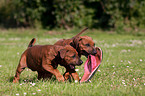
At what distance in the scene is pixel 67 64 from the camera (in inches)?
195

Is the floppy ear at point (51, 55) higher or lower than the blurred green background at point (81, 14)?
higher

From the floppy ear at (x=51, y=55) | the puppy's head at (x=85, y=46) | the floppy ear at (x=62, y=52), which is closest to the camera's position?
the floppy ear at (x=62, y=52)

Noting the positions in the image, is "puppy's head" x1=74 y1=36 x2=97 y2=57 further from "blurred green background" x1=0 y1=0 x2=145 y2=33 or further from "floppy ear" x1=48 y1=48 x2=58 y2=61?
"blurred green background" x1=0 y1=0 x2=145 y2=33

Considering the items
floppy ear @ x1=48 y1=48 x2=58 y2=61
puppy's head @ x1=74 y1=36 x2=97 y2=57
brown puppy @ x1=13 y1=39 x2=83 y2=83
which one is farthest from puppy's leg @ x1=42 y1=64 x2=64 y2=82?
puppy's head @ x1=74 y1=36 x2=97 y2=57

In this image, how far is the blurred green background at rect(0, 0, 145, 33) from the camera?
2523cm

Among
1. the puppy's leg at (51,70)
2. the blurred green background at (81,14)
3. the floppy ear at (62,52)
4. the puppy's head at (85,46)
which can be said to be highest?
the floppy ear at (62,52)

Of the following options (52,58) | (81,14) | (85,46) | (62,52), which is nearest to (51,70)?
(52,58)

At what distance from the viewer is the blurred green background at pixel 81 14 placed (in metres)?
25.2

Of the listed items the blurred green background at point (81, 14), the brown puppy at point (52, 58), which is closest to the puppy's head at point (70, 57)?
the brown puppy at point (52, 58)

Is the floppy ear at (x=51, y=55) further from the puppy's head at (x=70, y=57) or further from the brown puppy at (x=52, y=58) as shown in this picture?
the puppy's head at (x=70, y=57)

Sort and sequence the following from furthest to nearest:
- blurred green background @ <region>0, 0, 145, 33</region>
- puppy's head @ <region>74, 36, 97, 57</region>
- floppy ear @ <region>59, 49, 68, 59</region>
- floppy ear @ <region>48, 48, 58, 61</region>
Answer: blurred green background @ <region>0, 0, 145, 33</region>
puppy's head @ <region>74, 36, 97, 57</region>
floppy ear @ <region>48, 48, 58, 61</region>
floppy ear @ <region>59, 49, 68, 59</region>

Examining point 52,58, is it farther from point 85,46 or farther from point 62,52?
point 85,46

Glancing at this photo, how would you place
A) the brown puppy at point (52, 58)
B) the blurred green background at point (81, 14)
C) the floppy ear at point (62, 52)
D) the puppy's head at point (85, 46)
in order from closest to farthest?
the floppy ear at point (62, 52) → the brown puppy at point (52, 58) → the puppy's head at point (85, 46) → the blurred green background at point (81, 14)

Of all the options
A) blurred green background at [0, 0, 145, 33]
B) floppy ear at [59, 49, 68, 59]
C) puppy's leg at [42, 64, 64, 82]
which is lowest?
blurred green background at [0, 0, 145, 33]
